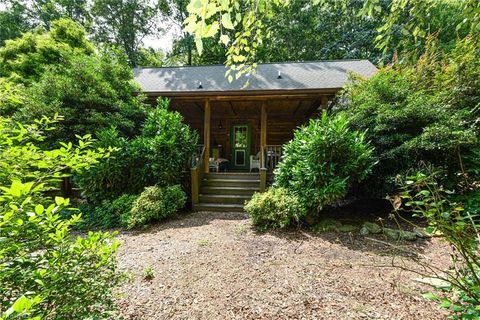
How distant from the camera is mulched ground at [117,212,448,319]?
2.12 meters

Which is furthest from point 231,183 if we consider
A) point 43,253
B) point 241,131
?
point 43,253

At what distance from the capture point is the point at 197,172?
600cm

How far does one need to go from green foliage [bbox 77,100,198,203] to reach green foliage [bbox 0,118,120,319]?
12.3 ft

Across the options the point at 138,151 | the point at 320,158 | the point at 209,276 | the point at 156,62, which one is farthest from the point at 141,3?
the point at 209,276

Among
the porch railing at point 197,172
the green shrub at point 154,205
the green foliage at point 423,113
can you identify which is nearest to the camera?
the green foliage at point 423,113

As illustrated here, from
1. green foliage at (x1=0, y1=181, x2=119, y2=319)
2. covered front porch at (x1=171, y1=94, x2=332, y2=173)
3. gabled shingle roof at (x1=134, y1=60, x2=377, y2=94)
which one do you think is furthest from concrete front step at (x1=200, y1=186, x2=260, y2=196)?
green foliage at (x1=0, y1=181, x2=119, y2=319)

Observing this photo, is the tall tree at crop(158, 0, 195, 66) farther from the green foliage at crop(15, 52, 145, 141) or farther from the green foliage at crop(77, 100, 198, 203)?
the green foliage at crop(77, 100, 198, 203)

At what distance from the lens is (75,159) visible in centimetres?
158

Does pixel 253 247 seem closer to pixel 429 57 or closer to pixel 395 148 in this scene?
pixel 395 148

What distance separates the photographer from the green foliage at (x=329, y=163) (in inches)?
165

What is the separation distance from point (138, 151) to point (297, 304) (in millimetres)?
4980

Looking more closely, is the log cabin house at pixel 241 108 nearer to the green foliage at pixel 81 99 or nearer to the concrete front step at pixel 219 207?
the concrete front step at pixel 219 207

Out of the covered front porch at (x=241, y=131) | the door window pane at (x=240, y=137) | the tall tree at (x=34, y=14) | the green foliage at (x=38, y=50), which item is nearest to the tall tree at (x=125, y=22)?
the tall tree at (x=34, y=14)

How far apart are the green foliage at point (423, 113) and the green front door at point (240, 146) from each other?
5383 mm
